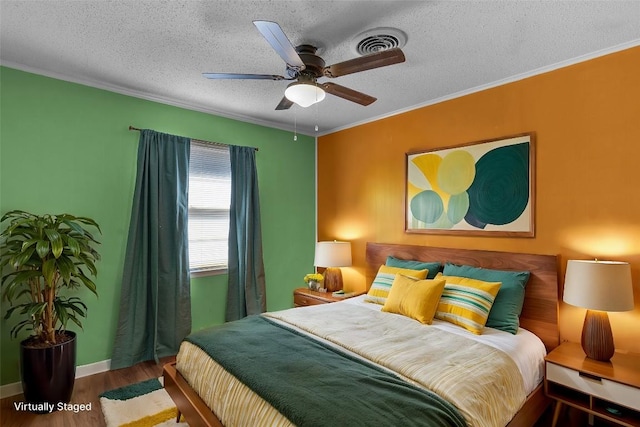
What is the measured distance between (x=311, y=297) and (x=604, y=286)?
103 inches

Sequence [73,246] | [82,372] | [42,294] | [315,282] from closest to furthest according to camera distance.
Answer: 1. [73,246]
2. [42,294]
3. [82,372]
4. [315,282]

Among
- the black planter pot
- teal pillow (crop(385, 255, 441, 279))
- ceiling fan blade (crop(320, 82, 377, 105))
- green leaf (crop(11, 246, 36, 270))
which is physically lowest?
the black planter pot

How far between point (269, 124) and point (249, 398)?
330 cm

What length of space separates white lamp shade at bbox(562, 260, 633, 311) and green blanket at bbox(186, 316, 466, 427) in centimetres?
130

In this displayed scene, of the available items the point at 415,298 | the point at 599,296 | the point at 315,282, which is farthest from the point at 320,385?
the point at 315,282

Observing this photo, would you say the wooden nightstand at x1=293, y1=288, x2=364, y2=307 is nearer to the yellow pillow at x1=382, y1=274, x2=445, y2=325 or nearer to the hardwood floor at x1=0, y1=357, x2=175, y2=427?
the yellow pillow at x1=382, y1=274, x2=445, y2=325

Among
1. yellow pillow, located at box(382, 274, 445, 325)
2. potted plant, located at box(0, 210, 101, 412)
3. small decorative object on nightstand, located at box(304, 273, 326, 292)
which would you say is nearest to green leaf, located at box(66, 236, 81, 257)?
potted plant, located at box(0, 210, 101, 412)

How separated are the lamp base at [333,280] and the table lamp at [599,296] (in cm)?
237

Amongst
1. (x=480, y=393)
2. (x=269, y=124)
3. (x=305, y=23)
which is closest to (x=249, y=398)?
(x=480, y=393)

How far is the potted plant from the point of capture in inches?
94.0

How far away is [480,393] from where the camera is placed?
5.49 feet

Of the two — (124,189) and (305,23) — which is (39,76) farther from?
(305,23)

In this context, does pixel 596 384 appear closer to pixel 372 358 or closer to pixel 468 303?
pixel 468 303

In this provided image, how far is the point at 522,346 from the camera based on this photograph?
7.38ft
